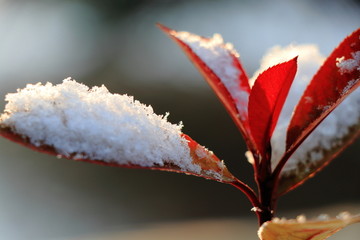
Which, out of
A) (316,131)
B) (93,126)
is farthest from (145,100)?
(93,126)

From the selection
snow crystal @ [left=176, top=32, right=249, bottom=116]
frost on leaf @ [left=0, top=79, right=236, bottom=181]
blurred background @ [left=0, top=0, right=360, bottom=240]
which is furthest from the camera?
blurred background @ [left=0, top=0, right=360, bottom=240]

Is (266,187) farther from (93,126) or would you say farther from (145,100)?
(145,100)

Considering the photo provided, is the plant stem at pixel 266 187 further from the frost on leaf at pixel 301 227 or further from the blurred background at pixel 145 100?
the blurred background at pixel 145 100

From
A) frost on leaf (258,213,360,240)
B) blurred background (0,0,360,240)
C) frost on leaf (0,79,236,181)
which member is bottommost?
frost on leaf (258,213,360,240)

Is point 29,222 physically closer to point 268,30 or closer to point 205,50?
point 205,50

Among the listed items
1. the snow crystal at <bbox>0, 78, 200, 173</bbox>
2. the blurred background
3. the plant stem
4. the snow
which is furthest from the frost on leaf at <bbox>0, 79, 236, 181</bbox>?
the blurred background

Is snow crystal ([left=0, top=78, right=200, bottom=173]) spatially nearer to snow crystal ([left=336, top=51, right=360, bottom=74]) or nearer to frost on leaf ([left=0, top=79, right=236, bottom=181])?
frost on leaf ([left=0, top=79, right=236, bottom=181])

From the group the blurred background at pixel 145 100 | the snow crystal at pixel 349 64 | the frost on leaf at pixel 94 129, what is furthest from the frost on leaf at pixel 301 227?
the blurred background at pixel 145 100
